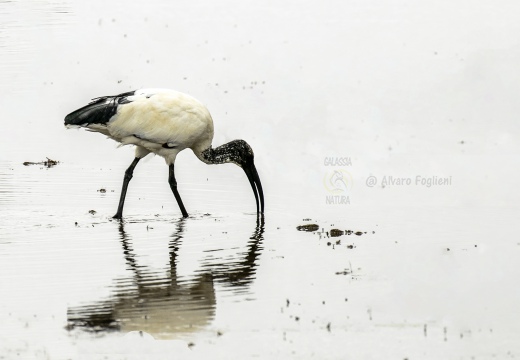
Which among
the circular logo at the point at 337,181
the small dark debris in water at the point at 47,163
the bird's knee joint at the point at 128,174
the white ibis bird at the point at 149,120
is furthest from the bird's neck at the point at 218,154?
the small dark debris in water at the point at 47,163

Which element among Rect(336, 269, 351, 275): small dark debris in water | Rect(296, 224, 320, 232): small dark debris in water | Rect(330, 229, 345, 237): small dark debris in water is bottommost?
Rect(336, 269, 351, 275): small dark debris in water

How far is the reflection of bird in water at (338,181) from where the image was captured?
16.5 meters

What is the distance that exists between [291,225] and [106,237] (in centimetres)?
216

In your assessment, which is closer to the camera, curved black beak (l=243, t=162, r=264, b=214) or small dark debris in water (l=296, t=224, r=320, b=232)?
small dark debris in water (l=296, t=224, r=320, b=232)

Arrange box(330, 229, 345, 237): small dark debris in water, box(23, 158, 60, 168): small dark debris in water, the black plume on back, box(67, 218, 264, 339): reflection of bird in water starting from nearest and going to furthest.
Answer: box(67, 218, 264, 339): reflection of bird in water → box(330, 229, 345, 237): small dark debris in water → the black plume on back → box(23, 158, 60, 168): small dark debris in water

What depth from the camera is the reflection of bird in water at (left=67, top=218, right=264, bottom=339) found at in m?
9.76

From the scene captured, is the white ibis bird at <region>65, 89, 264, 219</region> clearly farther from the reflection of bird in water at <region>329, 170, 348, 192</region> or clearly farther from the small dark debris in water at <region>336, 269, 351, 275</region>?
the small dark debris in water at <region>336, 269, 351, 275</region>

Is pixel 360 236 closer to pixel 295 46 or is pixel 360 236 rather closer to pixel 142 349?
pixel 142 349

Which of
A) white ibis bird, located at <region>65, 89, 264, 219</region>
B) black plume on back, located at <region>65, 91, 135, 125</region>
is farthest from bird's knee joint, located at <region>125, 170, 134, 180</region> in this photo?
black plume on back, located at <region>65, 91, 135, 125</region>

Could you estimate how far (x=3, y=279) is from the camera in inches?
449

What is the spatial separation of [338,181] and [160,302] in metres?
6.79

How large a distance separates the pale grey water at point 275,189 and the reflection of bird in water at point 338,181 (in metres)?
0.05

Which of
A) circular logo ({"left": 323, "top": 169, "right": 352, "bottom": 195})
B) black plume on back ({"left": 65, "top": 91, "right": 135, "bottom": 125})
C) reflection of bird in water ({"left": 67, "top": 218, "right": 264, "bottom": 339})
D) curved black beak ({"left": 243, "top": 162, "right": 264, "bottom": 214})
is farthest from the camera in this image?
circular logo ({"left": 323, "top": 169, "right": 352, "bottom": 195})

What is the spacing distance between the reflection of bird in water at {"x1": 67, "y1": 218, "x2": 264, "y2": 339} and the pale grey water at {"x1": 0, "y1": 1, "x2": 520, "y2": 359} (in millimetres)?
34
